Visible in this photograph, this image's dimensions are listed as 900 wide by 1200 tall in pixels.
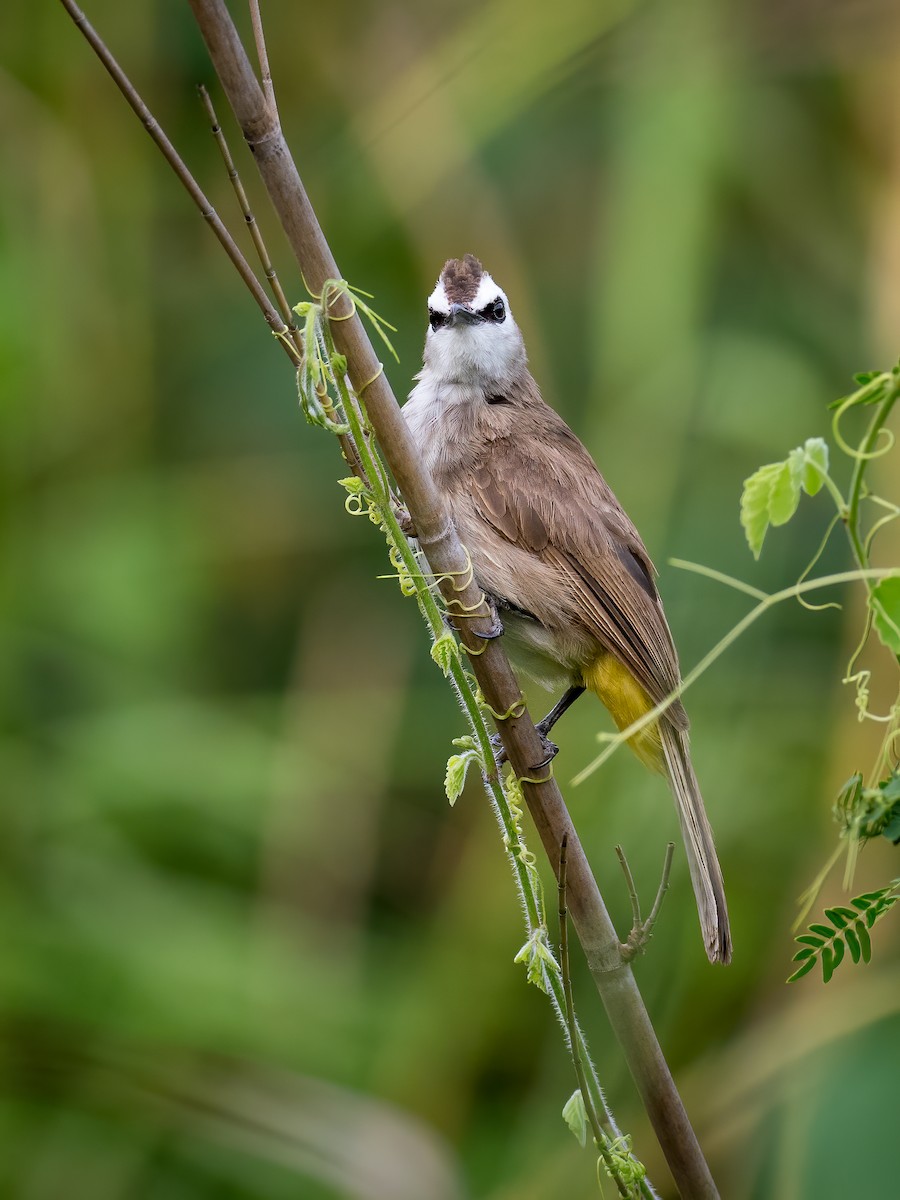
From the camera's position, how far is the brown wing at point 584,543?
2617mm

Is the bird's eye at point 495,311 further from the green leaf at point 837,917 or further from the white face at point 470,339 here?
the green leaf at point 837,917

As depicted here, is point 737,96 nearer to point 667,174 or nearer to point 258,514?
point 667,174

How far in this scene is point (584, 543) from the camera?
2686 millimetres

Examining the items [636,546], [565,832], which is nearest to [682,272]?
[636,546]

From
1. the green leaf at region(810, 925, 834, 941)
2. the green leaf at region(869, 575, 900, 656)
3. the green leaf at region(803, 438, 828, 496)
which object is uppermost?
the green leaf at region(803, 438, 828, 496)

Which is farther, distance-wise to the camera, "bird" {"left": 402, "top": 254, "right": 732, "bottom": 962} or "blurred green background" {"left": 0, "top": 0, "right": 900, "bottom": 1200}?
"blurred green background" {"left": 0, "top": 0, "right": 900, "bottom": 1200}

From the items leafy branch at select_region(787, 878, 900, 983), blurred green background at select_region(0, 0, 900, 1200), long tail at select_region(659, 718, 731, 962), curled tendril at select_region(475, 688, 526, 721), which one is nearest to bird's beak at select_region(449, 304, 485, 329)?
blurred green background at select_region(0, 0, 900, 1200)

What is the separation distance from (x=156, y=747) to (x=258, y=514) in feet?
3.13

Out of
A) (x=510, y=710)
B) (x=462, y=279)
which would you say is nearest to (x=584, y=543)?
(x=462, y=279)

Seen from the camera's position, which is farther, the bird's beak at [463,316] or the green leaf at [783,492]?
the bird's beak at [463,316]

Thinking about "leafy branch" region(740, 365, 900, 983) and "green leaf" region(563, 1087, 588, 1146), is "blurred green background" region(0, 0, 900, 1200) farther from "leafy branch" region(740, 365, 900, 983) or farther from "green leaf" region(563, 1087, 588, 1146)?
"leafy branch" region(740, 365, 900, 983)

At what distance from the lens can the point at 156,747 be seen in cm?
361

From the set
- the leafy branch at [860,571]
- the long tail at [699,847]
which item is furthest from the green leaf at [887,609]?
the long tail at [699,847]

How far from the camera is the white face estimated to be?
2.89 metres
